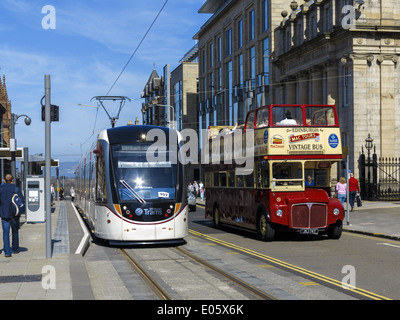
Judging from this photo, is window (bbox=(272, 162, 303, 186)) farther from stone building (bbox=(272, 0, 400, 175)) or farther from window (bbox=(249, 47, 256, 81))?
window (bbox=(249, 47, 256, 81))

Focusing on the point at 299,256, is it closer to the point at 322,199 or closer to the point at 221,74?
the point at 322,199

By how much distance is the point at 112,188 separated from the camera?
16.3 m

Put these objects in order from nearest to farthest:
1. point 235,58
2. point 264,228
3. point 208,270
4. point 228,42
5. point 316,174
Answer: point 208,270
point 264,228
point 316,174
point 235,58
point 228,42

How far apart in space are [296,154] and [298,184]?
34.9 inches

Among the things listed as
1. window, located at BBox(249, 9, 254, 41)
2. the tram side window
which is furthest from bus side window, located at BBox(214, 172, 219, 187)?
window, located at BBox(249, 9, 254, 41)

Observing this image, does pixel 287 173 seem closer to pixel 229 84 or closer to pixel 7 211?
pixel 7 211

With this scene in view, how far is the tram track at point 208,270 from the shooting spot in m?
9.35

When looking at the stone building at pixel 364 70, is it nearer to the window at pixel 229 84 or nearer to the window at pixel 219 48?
the window at pixel 229 84

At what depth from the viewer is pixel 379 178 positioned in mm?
38500

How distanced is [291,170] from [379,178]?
72.3 ft

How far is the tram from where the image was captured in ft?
53.0

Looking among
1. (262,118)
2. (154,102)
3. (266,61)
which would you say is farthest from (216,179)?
(154,102)

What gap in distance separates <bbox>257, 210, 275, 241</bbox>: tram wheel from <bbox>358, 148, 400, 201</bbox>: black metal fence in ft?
66.7

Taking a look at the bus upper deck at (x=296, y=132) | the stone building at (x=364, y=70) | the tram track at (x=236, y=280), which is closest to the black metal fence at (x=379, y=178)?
the stone building at (x=364, y=70)
